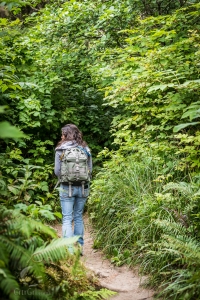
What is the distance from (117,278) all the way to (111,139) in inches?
220

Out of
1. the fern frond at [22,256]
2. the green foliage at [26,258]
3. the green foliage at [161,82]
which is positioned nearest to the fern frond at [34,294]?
the green foliage at [26,258]

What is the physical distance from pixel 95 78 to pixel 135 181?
486cm

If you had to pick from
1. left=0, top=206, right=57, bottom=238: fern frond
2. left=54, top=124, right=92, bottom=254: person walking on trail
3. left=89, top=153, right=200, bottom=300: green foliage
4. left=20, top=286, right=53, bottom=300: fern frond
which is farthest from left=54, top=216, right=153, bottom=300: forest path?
left=0, top=206, right=57, bottom=238: fern frond

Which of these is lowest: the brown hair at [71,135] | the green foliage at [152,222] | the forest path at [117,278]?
the forest path at [117,278]

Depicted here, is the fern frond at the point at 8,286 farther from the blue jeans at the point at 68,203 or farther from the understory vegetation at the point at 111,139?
the blue jeans at the point at 68,203

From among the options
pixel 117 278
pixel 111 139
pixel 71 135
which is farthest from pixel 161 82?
pixel 111 139

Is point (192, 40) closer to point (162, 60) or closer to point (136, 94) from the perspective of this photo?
point (162, 60)

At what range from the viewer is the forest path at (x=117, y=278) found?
4171mm

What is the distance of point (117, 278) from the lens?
4746 millimetres

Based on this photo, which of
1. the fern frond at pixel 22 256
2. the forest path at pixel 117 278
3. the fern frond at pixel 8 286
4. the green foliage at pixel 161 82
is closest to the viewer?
the fern frond at pixel 8 286

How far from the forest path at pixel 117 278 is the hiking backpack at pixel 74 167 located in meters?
1.19

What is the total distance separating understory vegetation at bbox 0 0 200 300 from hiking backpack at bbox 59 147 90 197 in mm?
527

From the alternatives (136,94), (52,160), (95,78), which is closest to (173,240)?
(136,94)

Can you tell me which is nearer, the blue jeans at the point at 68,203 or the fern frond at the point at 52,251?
the fern frond at the point at 52,251
